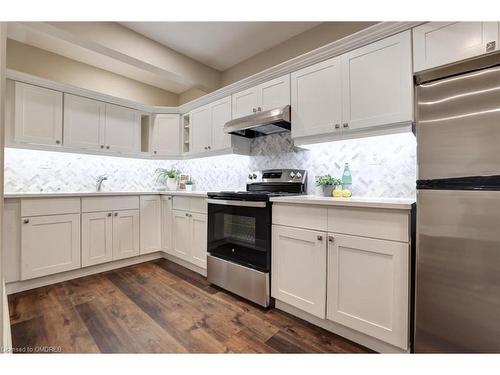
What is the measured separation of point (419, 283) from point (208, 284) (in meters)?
1.88

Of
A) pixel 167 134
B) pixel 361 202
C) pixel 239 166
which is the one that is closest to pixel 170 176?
pixel 167 134

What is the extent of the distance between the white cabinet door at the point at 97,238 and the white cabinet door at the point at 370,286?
99.0 inches

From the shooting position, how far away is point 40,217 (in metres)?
2.38

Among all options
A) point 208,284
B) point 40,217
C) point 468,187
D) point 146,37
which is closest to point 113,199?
point 40,217

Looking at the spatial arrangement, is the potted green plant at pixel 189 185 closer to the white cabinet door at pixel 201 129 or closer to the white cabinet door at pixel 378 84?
the white cabinet door at pixel 201 129

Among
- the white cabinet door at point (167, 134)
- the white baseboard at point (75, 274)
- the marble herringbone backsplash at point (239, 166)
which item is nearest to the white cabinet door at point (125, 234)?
the white baseboard at point (75, 274)

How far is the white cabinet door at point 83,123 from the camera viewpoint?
2859mm

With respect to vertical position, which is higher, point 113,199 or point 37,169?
point 37,169

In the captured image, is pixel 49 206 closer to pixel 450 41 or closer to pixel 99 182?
pixel 99 182

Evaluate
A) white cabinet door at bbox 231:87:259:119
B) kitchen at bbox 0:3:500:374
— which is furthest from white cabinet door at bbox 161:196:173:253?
white cabinet door at bbox 231:87:259:119

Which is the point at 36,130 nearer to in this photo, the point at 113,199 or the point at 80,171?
the point at 80,171

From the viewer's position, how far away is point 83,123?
2979 millimetres

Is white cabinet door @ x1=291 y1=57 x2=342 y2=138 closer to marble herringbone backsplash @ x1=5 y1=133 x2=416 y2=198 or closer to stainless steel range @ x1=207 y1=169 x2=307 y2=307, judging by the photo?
marble herringbone backsplash @ x1=5 y1=133 x2=416 y2=198

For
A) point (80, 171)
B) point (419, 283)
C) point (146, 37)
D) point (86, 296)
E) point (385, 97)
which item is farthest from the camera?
point (80, 171)
